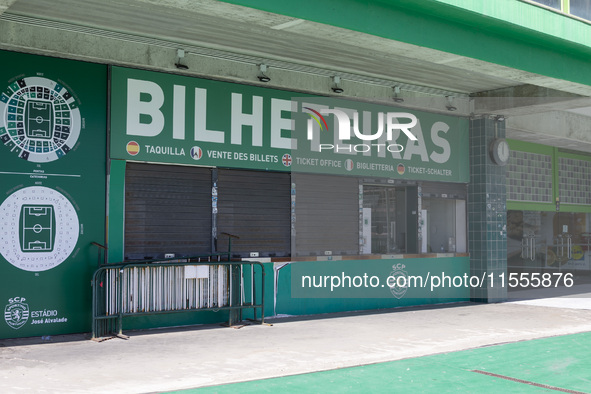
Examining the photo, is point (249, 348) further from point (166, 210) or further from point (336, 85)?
point (336, 85)

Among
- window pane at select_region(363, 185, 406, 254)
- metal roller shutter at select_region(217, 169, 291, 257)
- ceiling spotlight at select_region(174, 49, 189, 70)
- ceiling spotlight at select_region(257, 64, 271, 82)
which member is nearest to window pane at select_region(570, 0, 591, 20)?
window pane at select_region(363, 185, 406, 254)

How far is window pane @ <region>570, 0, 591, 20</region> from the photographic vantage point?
11.3 m

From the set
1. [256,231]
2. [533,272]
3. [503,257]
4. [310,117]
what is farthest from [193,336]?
[533,272]

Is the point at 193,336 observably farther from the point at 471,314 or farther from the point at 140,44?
the point at 471,314

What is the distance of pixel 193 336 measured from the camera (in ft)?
32.2

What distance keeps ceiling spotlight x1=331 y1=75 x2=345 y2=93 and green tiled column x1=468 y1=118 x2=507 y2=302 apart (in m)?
4.08

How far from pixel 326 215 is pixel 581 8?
232 inches

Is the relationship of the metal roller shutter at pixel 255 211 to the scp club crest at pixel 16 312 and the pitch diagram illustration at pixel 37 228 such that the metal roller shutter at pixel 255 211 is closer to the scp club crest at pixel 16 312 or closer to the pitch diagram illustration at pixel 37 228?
the pitch diagram illustration at pixel 37 228

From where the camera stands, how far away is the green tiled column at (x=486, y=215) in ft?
48.3

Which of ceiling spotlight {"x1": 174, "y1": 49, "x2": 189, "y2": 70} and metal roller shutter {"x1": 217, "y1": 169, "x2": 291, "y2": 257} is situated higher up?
ceiling spotlight {"x1": 174, "y1": 49, "x2": 189, "y2": 70}

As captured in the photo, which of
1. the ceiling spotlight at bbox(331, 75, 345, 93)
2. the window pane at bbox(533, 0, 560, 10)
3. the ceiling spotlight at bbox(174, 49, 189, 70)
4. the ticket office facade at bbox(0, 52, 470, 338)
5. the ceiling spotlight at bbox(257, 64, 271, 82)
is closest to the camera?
the ticket office facade at bbox(0, 52, 470, 338)

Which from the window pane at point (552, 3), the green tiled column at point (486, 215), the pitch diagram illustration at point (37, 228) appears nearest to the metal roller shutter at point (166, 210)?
the pitch diagram illustration at point (37, 228)

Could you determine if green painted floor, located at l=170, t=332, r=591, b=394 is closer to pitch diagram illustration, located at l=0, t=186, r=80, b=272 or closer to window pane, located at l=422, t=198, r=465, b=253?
pitch diagram illustration, located at l=0, t=186, r=80, b=272

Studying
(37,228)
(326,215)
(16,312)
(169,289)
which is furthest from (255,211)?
(16,312)
